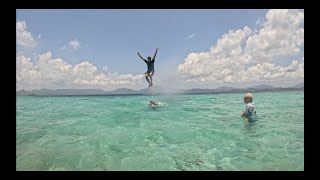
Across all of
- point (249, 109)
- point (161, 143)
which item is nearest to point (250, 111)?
point (249, 109)

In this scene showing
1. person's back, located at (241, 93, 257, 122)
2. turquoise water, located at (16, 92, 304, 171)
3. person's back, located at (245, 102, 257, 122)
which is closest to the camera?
turquoise water, located at (16, 92, 304, 171)

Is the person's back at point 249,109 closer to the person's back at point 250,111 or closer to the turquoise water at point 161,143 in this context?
the person's back at point 250,111

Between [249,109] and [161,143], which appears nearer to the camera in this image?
[161,143]

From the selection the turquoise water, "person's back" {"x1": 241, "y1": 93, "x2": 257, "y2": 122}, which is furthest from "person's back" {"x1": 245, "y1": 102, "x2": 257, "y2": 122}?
the turquoise water

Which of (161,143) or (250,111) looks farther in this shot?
(250,111)

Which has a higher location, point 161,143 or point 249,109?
point 249,109

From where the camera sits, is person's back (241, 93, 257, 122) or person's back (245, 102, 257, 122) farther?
person's back (245, 102, 257, 122)

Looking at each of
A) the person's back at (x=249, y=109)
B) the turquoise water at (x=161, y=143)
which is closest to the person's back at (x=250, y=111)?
the person's back at (x=249, y=109)

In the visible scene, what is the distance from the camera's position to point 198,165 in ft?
20.9

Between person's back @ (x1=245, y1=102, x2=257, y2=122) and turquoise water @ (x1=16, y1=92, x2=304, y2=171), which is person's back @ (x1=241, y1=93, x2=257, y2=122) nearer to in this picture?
person's back @ (x1=245, y1=102, x2=257, y2=122)

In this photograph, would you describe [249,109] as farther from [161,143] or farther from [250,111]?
[161,143]

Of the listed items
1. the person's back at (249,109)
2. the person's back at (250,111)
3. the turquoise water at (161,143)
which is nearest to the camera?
the turquoise water at (161,143)
